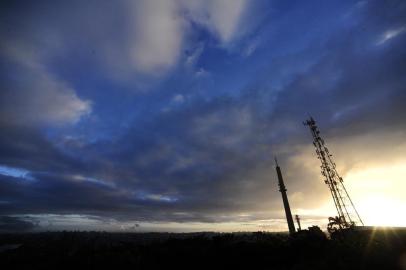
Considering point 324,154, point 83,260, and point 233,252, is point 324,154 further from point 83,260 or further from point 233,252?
point 83,260

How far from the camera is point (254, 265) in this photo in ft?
93.9

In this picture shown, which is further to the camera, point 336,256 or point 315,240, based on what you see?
point 315,240

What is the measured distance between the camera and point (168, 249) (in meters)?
Result: 36.1

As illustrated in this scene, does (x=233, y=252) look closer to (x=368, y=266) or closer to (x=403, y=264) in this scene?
(x=368, y=266)

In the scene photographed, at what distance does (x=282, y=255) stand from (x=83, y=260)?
27.0m

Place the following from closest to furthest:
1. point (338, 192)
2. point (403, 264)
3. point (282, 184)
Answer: point (403, 264), point (338, 192), point (282, 184)

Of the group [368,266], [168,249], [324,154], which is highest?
[324,154]

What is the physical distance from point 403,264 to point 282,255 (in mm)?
12845

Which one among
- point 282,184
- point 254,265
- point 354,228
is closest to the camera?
point 254,265

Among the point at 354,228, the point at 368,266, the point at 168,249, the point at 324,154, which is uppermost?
the point at 324,154

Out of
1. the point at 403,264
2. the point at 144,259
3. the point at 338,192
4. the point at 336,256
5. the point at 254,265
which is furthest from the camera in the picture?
the point at 338,192

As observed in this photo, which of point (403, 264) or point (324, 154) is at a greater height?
point (324, 154)

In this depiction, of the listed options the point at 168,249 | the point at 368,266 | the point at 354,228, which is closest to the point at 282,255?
the point at 368,266

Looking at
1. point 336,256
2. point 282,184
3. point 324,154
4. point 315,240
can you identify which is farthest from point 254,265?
point 282,184
